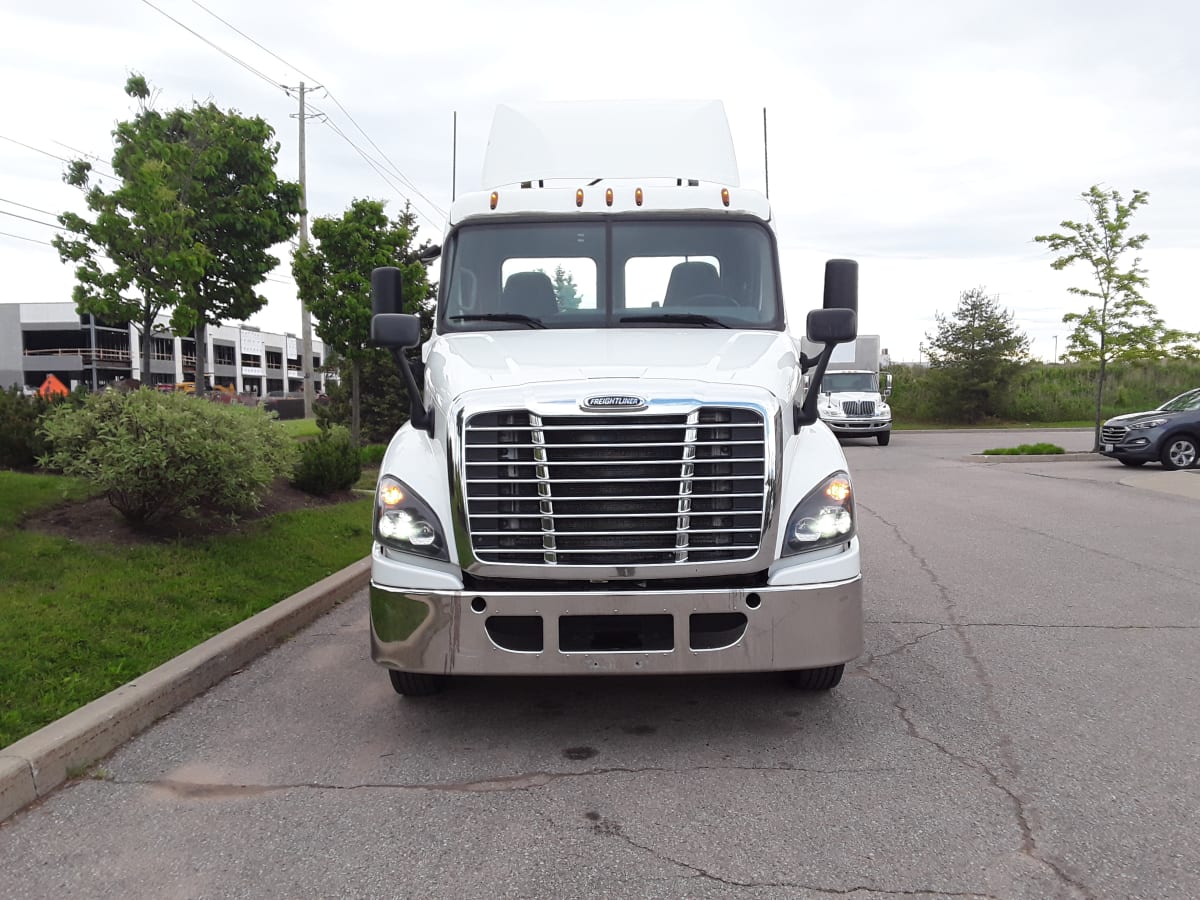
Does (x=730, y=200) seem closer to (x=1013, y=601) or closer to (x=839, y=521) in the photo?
(x=839, y=521)

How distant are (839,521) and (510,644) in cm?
158

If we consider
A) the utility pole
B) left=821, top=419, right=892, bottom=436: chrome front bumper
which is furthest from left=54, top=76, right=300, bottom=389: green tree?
left=821, top=419, right=892, bottom=436: chrome front bumper

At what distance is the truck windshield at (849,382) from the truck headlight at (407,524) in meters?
24.5

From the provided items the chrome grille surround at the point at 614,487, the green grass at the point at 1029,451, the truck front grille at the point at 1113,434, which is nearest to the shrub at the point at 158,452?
the chrome grille surround at the point at 614,487

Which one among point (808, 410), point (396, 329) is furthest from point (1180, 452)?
point (396, 329)

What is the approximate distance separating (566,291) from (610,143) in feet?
5.75

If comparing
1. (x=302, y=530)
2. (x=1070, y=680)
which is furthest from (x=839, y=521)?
(x=302, y=530)

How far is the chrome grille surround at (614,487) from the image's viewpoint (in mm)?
4172

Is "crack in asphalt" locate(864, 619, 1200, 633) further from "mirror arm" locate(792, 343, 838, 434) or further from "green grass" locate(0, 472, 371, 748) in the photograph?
"green grass" locate(0, 472, 371, 748)

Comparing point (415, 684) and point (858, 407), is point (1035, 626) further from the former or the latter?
point (858, 407)

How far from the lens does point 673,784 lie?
388 centimetres

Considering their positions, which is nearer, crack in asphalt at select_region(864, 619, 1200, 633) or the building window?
crack in asphalt at select_region(864, 619, 1200, 633)

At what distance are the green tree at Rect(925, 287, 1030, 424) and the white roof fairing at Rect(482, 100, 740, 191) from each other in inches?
1339

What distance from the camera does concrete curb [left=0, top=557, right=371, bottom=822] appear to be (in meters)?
3.76
